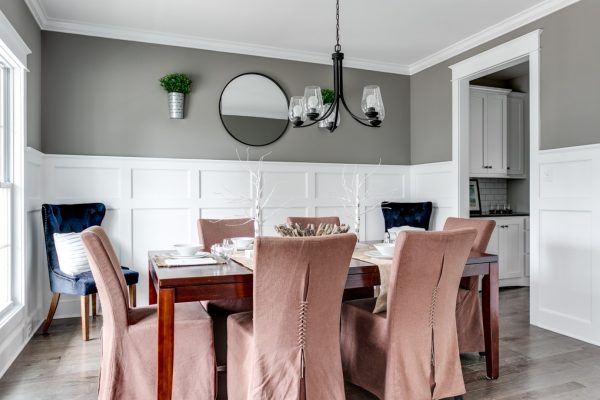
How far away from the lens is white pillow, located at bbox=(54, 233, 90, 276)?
135 inches

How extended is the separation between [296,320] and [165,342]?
1.96 ft

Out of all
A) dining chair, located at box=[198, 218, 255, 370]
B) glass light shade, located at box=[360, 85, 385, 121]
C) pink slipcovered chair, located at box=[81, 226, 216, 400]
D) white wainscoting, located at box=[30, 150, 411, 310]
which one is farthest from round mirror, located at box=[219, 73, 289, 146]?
pink slipcovered chair, located at box=[81, 226, 216, 400]

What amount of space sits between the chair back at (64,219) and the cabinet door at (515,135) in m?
4.62

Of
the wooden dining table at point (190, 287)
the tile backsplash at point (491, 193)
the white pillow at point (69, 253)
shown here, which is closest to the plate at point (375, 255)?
the wooden dining table at point (190, 287)

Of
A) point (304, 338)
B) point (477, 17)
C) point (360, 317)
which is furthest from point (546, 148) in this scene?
point (304, 338)

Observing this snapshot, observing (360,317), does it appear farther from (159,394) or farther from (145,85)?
(145,85)

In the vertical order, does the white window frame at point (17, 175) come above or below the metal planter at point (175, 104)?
below

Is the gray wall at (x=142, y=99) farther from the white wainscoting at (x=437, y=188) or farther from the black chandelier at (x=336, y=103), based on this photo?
the black chandelier at (x=336, y=103)

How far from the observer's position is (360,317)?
2.37 meters

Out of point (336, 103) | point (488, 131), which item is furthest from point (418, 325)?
point (488, 131)

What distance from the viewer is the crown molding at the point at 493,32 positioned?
359 cm

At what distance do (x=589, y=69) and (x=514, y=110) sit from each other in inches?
88.1

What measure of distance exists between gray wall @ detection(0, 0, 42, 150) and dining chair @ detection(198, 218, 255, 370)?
61.8 inches

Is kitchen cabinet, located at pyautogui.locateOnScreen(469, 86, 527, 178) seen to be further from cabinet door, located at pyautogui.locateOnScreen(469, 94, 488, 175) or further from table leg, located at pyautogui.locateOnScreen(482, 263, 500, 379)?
table leg, located at pyautogui.locateOnScreen(482, 263, 500, 379)
